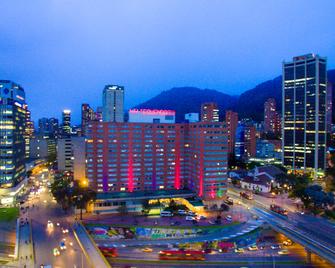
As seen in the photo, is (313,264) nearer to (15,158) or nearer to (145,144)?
(145,144)

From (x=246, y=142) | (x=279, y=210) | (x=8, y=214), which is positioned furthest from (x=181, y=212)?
(x=246, y=142)

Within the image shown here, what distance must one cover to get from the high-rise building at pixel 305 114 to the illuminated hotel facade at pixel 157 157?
42.9 metres

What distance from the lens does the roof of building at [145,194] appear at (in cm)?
4741

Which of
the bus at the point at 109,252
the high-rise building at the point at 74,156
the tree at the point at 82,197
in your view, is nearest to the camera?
the bus at the point at 109,252

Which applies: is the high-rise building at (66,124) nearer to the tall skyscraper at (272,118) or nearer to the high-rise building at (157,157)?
the tall skyscraper at (272,118)

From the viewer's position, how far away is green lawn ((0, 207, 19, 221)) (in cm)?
4175

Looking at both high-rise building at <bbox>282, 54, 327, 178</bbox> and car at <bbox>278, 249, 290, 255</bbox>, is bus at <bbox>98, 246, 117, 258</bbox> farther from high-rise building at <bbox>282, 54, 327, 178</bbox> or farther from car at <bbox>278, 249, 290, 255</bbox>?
high-rise building at <bbox>282, 54, 327, 178</bbox>

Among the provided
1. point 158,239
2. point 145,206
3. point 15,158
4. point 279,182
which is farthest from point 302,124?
point 15,158

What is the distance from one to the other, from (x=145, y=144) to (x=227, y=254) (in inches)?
1013

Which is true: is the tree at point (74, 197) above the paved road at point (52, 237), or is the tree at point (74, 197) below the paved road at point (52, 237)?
above

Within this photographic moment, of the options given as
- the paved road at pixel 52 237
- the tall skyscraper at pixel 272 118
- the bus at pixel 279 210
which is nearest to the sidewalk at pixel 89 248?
the paved road at pixel 52 237

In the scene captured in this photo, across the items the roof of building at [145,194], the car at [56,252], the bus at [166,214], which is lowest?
the bus at [166,214]

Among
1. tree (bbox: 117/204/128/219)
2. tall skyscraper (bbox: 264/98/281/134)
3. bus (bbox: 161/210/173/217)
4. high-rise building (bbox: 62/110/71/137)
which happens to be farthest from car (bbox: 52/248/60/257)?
high-rise building (bbox: 62/110/71/137)

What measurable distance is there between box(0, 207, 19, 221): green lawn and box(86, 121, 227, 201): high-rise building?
11574 millimetres
